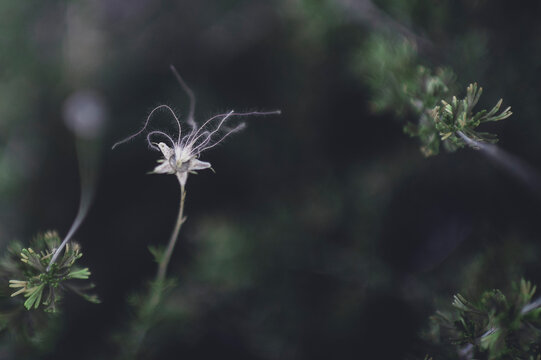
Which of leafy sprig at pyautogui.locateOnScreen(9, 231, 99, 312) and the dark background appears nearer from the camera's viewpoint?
leafy sprig at pyautogui.locateOnScreen(9, 231, 99, 312)

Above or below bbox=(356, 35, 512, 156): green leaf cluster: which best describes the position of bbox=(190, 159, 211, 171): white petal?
below

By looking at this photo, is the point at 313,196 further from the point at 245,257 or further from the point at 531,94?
the point at 531,94

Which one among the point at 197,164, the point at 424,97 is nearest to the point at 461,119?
the point at 424,97

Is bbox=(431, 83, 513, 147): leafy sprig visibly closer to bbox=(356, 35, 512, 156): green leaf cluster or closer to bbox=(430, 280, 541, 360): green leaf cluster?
bbox=(356, 35, 512, 156): green leaf cluster

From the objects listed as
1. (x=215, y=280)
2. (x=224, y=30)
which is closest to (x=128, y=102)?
(x=224, y=30)

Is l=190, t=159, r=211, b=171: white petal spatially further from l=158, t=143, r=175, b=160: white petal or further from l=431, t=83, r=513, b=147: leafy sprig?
l=431, t=83, r=513, b=147: leafy sprig

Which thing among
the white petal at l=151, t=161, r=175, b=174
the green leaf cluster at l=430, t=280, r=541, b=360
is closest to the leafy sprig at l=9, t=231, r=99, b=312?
the white petal at l=151, t=161, r=175, b=174

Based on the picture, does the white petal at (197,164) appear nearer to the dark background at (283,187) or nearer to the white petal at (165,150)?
the white petal at (165,150)

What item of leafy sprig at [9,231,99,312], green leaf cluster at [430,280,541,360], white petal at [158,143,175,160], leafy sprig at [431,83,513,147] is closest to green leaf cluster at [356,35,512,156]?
leafy sprig at [431,83,513,147]
